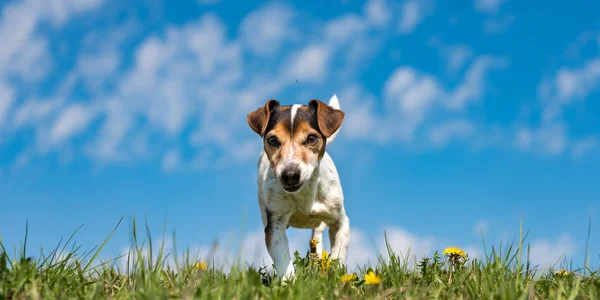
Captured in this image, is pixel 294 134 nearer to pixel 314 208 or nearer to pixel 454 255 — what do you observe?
pixel 314 208

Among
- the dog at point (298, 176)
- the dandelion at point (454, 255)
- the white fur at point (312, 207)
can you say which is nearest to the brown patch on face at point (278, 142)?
the dog at point (298, 176)

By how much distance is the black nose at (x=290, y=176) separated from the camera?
20.3 feet

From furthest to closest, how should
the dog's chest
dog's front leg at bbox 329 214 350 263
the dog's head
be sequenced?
dog's front leg at bbox 329 214 350 263
the dog's chest
the dog's head

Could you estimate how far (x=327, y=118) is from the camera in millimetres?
6969

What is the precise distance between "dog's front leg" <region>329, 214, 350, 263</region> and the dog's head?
1.05 metres

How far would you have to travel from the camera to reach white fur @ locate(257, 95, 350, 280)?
7.02 metres

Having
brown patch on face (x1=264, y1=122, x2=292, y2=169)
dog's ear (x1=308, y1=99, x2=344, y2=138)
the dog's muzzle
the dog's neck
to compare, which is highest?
dog's ear (x1=308, y1=99, x2=344, y2=138)

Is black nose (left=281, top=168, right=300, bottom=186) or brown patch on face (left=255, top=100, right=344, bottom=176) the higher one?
brown patch on face (left=255, top=100, right=344, bottom=176)

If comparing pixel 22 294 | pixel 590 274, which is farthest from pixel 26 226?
pixel 590 274

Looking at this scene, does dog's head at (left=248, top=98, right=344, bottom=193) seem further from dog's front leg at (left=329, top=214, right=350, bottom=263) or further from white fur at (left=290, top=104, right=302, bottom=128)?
dog's front leg at (left=329, top=214, right=350, bottom=263)

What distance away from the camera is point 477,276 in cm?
484

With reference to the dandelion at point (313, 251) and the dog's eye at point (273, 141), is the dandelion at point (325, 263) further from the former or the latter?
the dog's eye at point (273, 141)

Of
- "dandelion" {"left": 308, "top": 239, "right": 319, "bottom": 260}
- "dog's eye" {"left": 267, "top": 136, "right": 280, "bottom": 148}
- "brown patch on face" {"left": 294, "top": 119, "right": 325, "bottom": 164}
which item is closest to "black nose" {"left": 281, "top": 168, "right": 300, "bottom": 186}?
"brown patch on face" {"left": 294, "top": 119, "right": 325, "bottom": 164}

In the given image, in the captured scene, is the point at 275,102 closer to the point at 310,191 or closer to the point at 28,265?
the point at 310,191
